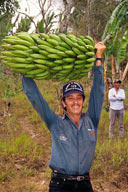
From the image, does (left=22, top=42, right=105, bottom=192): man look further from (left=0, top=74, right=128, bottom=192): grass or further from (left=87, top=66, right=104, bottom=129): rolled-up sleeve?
(left=0, top=74, right=128, bottom=192): grass

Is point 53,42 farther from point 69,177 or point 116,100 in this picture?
point 116,100

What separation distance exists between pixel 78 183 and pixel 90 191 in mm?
148

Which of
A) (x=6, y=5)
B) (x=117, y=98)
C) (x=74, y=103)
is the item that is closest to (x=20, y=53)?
(x=74, y=103)

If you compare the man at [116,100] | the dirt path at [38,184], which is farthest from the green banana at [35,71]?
the man at [116,100]

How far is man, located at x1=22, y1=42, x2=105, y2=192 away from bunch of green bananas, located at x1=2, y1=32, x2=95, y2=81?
0.20m

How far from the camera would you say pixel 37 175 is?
140 inches

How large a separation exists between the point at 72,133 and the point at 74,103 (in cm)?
24

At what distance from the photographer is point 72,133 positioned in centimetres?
172

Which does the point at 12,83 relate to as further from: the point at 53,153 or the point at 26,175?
the point at 53,153

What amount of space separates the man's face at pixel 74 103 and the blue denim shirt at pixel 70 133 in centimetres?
9

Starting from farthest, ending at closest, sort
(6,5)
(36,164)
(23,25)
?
(6,5) → (23,25) → (36,164)

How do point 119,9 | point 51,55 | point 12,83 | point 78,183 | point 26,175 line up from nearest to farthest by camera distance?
point 51,55 → point 78,183 → point 26,175 → point 119,9 → point 12,83

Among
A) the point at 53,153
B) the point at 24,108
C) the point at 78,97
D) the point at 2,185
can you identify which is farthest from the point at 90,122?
the point at 24,108

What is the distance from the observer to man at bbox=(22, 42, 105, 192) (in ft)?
5.39
